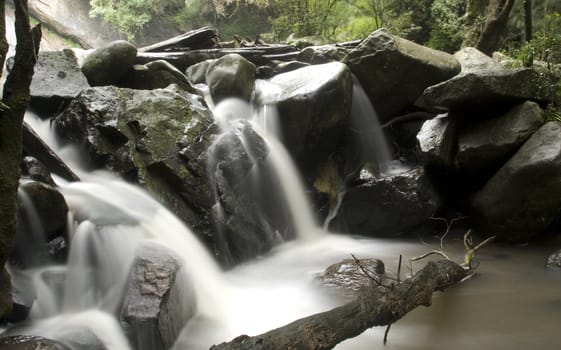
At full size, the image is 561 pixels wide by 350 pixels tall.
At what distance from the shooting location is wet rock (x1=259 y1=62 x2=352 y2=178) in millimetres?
6418

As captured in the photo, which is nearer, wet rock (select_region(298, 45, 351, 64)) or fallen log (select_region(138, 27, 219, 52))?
wet rock (select_region(298, 45, 351, 64))

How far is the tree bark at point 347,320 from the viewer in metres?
2.36

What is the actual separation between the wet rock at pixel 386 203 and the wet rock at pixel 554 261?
1.61 metres

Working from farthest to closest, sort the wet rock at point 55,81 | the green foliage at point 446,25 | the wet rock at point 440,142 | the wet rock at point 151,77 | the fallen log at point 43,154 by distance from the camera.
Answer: the green foliage at point 446,25
the wet rock at point 151,77
the wet rock at point 440,142
the wet rock at point 55,81
the fallen log at point 43,154

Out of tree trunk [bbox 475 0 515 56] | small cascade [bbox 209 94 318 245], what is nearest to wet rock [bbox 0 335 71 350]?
small cascade [bbox 209 94 318 245]

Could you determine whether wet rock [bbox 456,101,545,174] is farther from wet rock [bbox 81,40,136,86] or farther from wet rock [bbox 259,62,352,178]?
wet rock [bbox 81,40,136,86]

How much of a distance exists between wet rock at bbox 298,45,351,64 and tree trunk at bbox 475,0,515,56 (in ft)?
9.50

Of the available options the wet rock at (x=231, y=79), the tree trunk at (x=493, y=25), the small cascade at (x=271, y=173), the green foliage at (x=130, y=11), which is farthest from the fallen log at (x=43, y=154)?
the green foliage at (x=130, y=11)

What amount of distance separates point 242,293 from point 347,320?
80.9 inches

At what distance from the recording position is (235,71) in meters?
7.15

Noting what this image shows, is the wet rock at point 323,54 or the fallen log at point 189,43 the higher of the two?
the fallen log at point 189,43

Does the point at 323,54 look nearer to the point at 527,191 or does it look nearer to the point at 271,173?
the point at 271,173

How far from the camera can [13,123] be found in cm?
279

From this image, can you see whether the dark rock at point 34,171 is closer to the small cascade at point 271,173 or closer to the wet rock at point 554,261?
the small cascade at point 271,173
